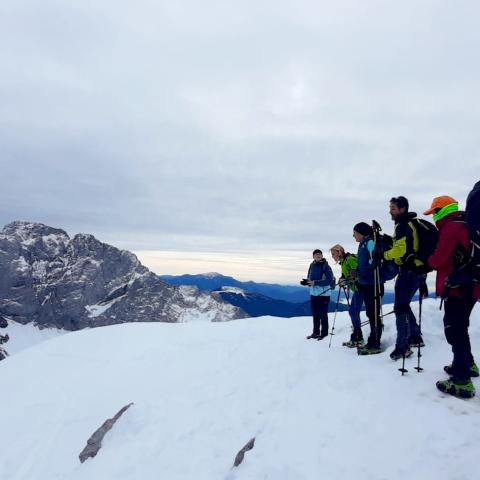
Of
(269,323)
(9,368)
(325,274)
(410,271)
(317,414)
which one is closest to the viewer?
(317,414)

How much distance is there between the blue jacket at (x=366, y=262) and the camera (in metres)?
10.7

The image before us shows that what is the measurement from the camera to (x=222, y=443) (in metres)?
8.10

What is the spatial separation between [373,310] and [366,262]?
1.32 m

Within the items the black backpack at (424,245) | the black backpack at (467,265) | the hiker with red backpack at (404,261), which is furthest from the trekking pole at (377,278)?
the black backpack at (467,265)

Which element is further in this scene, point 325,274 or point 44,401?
point 325,274

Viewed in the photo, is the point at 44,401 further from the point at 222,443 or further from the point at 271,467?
the point at 271,467

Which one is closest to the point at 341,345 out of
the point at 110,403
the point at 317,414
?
the point at 317,414

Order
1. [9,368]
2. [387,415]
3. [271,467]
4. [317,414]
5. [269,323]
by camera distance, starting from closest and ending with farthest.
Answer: [271,467], [387,415], [317,414], [9,368], [269,323]

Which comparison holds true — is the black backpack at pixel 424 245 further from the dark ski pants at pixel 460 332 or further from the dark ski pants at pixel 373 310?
the dark ski pants at pixel 373 310

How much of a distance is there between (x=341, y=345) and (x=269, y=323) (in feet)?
16.9

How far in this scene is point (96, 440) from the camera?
955 centimetres

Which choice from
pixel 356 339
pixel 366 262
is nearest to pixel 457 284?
pixel 366 262

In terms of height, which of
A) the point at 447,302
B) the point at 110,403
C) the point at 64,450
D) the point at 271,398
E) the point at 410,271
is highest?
A: the point at 410,271

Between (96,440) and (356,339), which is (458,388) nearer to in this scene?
(356,339)
